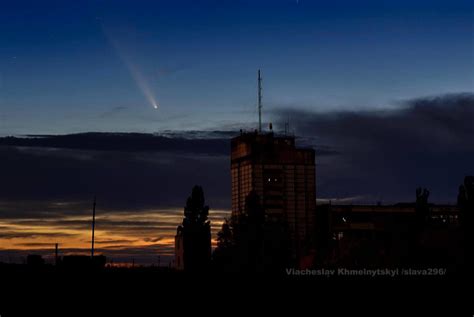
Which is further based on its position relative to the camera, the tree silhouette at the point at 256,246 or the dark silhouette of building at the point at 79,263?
the tree silhouette at the point at 256,246

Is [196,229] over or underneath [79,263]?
over

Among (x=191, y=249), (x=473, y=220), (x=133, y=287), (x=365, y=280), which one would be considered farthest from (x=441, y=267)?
(x=133, y=287)

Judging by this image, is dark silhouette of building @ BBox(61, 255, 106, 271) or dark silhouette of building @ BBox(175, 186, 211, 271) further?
dark silhouette of building @ BBox(175, 186, 211, 271)

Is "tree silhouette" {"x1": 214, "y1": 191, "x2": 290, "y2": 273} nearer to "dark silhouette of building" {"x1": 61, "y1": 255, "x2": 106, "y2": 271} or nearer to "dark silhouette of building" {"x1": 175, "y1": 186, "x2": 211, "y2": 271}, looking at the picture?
"dark silhouette of building" {"x1": 175, "y1": 186, "x2": 211, "y2": 271}

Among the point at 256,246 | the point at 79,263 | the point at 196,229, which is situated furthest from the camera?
the point at 256,246

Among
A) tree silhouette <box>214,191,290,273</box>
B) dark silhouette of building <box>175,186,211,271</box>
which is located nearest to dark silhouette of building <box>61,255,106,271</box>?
dark silhouette of building <box>175,186,211,271</box>

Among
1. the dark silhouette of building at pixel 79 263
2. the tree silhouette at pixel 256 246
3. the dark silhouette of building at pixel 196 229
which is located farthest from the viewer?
the tree silhouette at pixel 256 246

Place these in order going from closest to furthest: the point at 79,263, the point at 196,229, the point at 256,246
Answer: the point at 79,263 → the point at 196,229 → the point at 256,246

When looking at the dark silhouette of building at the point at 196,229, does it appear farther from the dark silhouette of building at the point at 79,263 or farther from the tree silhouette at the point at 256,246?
the dark silhouette of building at the point at 79,263

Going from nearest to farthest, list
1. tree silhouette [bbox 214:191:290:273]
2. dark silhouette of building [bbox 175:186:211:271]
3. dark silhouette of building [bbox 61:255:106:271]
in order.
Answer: dark silhouette of building [bbox 61:255:106:271], dark silhouette of building [bbox 175:186:211:271], tree silhouette [bbox 214:191:290:273]

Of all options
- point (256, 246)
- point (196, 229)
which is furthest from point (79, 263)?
point (256, 246)

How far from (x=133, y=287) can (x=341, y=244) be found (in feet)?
411

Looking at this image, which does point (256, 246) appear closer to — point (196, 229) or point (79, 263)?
point (196, 229)

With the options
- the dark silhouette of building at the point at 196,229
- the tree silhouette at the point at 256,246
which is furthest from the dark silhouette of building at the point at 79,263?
the tree silhouette at the point at 256,246
